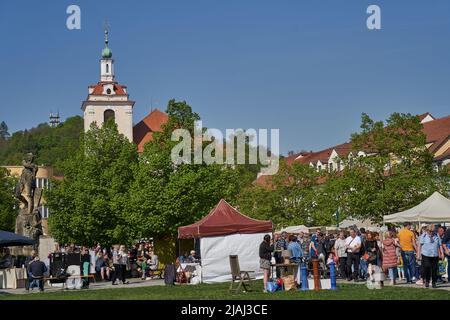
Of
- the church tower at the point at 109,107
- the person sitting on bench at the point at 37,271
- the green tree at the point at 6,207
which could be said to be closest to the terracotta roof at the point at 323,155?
the church tower at the point at 109,107

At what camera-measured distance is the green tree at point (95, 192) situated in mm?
68500

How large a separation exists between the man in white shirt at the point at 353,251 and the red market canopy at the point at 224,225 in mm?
6154

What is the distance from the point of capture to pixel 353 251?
103 ft

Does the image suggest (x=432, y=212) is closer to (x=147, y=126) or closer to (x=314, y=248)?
(x=314, y=248)

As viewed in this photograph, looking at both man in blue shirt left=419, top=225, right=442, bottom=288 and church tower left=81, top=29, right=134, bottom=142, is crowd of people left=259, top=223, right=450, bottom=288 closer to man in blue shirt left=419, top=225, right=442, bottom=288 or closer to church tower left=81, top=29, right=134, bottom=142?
man in blue shirt left=419, top=225, right=442, bottom=288

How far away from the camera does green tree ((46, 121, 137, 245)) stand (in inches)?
2697

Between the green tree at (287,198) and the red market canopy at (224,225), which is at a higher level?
the green tree at (287,198)

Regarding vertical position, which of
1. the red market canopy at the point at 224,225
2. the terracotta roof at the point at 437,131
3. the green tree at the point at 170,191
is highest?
the terracotta roof at the point at 437,131

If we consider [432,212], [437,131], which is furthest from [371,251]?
[437,131]

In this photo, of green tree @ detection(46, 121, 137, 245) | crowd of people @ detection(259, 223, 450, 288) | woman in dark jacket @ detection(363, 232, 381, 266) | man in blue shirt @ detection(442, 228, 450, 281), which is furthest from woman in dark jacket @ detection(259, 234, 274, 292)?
green tree @ detection(46, 121, 137, 245)

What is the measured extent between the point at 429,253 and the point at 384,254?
2.43m

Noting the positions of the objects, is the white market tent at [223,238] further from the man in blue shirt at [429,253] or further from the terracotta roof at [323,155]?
the terracotta roof at [323,155]
